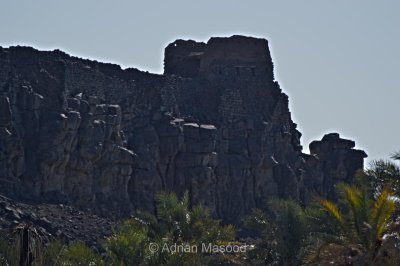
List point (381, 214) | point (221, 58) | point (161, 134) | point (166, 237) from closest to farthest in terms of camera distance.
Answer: point (381, 214) → point (166, 237) → point (161, 134) → point (221, 58)

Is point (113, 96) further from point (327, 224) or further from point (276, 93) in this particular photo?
point (327, 224)

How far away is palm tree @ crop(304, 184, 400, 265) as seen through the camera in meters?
32.8

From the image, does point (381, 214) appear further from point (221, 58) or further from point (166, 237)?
point (221, 58)

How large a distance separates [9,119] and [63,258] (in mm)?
16448

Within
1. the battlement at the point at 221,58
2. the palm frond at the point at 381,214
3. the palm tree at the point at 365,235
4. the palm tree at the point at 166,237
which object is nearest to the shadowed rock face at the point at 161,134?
the battlement at the point at 221,58

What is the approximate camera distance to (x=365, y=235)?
33219 mm

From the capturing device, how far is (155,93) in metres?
60.4

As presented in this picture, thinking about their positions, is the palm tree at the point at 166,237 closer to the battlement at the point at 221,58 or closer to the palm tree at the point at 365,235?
the palm tree at the point at 365,235

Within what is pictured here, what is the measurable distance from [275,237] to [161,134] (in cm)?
1578

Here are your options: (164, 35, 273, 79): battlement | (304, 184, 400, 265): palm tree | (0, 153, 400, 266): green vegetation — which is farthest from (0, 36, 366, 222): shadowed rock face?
(304, 184, 400, 265): palm tree

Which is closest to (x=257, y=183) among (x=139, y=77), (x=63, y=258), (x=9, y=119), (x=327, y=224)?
(x=139, y=77)

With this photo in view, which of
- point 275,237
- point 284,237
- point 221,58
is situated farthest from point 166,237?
point 221,58

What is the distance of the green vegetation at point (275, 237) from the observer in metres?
33.1

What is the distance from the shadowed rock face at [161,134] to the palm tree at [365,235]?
64.7ft
